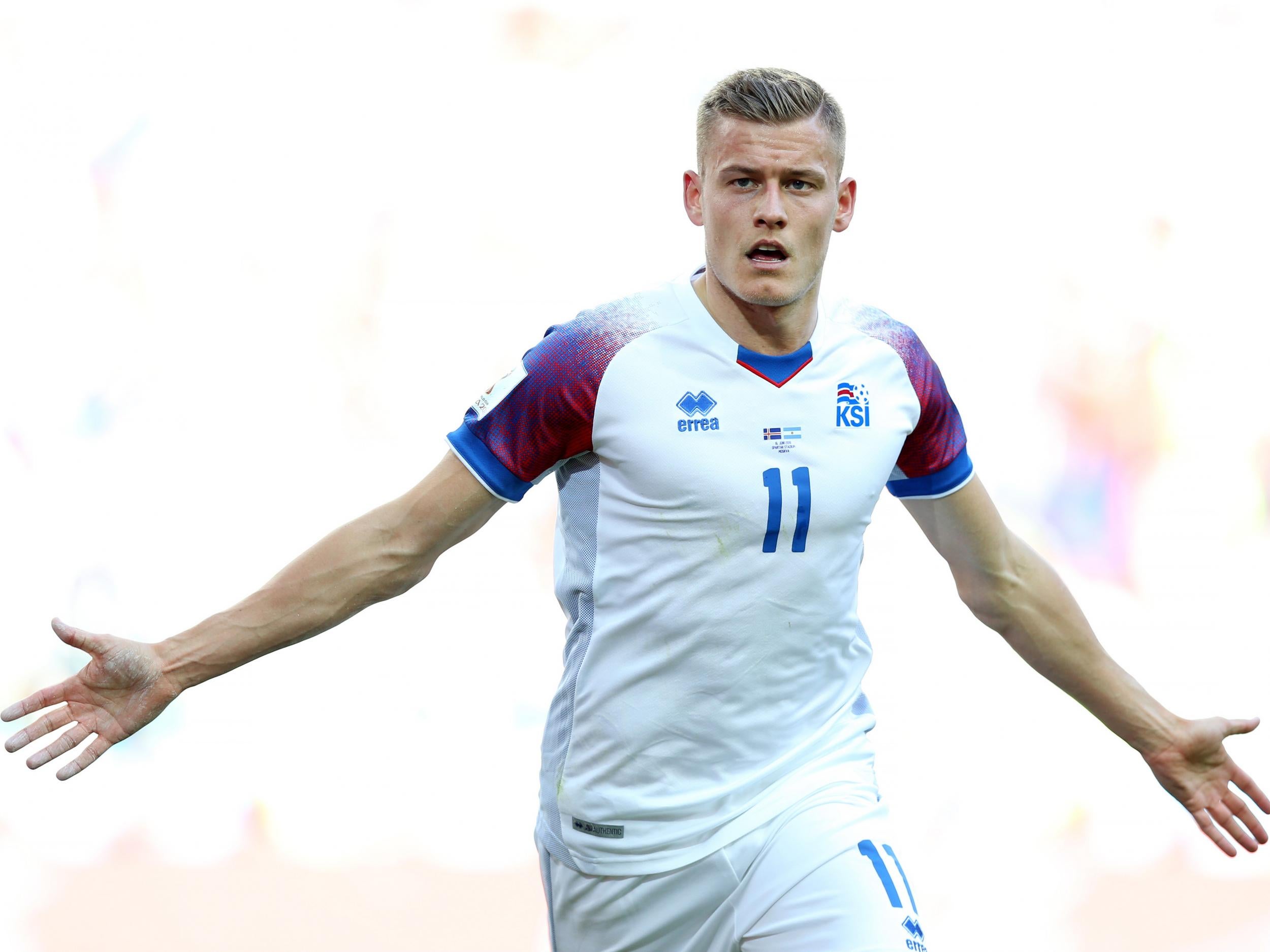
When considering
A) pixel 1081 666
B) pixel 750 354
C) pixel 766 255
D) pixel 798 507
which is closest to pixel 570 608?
pixel 798 507

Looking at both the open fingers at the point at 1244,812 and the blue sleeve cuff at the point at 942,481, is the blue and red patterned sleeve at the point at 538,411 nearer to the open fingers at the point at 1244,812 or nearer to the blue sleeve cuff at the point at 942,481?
the blue sleeve cuff at the point at 942,481

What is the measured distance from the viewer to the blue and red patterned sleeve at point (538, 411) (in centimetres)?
311

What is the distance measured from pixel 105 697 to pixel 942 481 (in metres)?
1.95

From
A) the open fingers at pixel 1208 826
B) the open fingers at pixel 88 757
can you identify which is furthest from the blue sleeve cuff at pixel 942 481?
the open fingers at pixel 88 757

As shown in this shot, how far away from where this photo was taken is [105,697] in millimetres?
3076

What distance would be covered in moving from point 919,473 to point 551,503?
100 inches

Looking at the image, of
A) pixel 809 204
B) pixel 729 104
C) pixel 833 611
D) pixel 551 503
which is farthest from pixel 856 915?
pixel 551 503

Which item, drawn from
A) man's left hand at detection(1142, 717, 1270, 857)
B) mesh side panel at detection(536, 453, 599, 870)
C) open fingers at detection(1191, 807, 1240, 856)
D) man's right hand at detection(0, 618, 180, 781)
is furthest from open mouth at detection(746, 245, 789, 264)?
open fingers at detection(1191, 807, 1240, 856)

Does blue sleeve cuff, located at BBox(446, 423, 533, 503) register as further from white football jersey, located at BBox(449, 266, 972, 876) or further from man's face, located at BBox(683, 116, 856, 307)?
man's face, located at BBox(683, 116, 856, 307)

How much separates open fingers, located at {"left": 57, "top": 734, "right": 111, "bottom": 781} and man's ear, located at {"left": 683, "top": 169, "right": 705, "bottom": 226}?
1704 mm

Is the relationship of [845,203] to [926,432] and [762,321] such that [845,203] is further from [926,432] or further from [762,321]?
[926,432]

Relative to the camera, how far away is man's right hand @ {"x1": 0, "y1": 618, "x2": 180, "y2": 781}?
3021 mm

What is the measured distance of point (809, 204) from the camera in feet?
10.3

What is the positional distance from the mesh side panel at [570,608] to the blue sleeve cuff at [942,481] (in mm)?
797
